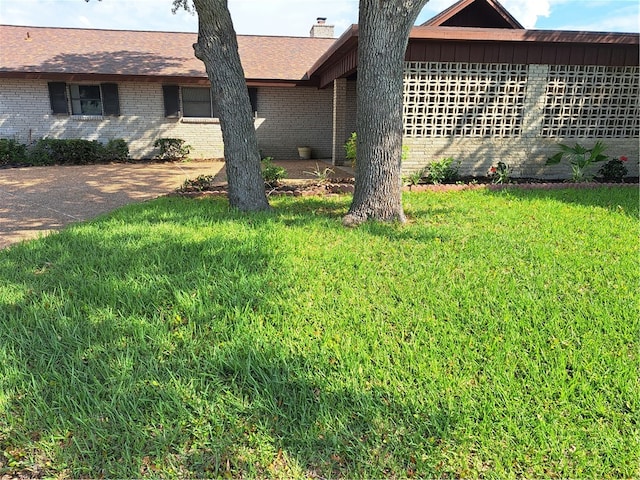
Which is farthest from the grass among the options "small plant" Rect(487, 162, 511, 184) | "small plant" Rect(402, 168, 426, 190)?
"small plant" Rect(487, 162, 511, 184)

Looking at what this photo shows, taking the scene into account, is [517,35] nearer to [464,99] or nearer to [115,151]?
[464,99]

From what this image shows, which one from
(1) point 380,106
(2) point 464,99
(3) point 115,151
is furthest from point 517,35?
(3) point 115,151

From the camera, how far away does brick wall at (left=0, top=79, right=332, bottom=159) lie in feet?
49.8

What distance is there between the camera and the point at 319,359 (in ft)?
8.80

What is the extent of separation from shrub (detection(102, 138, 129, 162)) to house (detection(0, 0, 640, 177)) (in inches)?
17.1

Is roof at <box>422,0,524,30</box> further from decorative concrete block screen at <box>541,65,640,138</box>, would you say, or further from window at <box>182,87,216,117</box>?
window at <box>182,87,216,117</box>

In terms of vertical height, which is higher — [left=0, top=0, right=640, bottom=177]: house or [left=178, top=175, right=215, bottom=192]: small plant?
[left=0, top=0, right=640, bottom=177]: house

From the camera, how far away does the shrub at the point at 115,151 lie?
598 inches

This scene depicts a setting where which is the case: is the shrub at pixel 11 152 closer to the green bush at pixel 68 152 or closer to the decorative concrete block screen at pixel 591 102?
the green bush at pixel 68 152

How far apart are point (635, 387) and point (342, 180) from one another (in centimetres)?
764

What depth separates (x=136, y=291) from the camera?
3.50 meters

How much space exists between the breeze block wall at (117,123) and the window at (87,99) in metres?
0.19

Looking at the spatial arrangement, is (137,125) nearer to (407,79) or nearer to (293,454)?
(407,79)

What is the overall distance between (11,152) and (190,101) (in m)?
5.89
